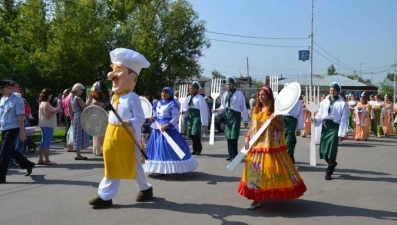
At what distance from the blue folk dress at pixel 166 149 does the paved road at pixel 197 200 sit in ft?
0.80

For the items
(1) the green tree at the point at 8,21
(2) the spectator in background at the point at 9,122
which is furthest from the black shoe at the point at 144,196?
(1) the green tree at the point at 8,21

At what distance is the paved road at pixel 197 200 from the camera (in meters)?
6.20

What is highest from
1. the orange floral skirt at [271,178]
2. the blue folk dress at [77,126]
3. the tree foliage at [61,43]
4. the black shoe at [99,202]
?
the tree foliage at [61,43]

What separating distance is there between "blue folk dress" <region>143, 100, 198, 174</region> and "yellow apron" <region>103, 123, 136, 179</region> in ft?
7.72

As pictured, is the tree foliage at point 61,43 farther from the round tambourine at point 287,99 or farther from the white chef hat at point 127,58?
the round tambourine at point 287,99

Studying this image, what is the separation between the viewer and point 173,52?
39719 millimetres

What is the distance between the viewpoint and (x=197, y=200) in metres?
7.26

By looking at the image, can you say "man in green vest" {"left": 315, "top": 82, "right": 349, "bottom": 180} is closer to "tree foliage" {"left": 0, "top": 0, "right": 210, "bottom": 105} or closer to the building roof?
"tree foliage" {"left": 0, "top": 0, "right": 210, "bottom": 105}

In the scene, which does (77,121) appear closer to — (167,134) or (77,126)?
(77,126)

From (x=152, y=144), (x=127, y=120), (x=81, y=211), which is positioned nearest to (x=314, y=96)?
(x=152, y=144)

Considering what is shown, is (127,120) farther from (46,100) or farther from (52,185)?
(46,100)

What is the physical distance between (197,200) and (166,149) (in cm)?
205

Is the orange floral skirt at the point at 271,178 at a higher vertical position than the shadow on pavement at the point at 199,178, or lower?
higher

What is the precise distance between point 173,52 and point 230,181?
104 feet
